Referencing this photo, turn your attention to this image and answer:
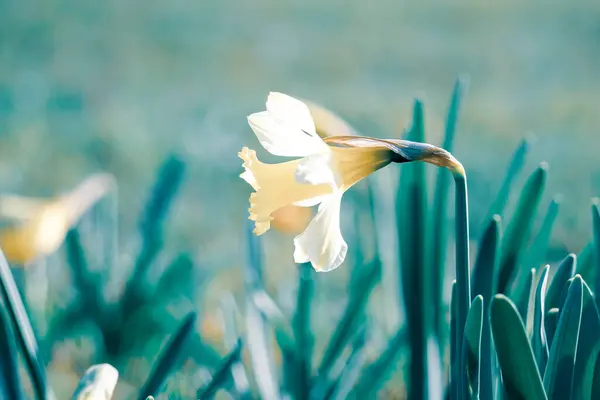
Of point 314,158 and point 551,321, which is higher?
point 314,158

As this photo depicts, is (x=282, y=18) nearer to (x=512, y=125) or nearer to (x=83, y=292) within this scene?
(x=512, y=125)

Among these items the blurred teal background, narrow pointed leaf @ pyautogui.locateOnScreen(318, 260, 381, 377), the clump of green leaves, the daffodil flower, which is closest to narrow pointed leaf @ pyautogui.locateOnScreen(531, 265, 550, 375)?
the clump of green leaves

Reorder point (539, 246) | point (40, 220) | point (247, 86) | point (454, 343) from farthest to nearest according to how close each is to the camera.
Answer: point (247, 86)
point (40, 220)
point (539, 246)
point (454, 343)

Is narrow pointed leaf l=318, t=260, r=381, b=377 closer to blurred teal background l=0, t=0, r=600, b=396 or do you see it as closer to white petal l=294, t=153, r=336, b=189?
white petal l=294, t=153, r=336, b=189

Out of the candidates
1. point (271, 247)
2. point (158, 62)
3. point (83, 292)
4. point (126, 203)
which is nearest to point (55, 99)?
point (158, 62)

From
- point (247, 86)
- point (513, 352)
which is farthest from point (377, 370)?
point (247, 86)

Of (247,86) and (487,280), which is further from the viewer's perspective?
(247,86)

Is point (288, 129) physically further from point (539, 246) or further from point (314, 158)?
point (539, 246)
